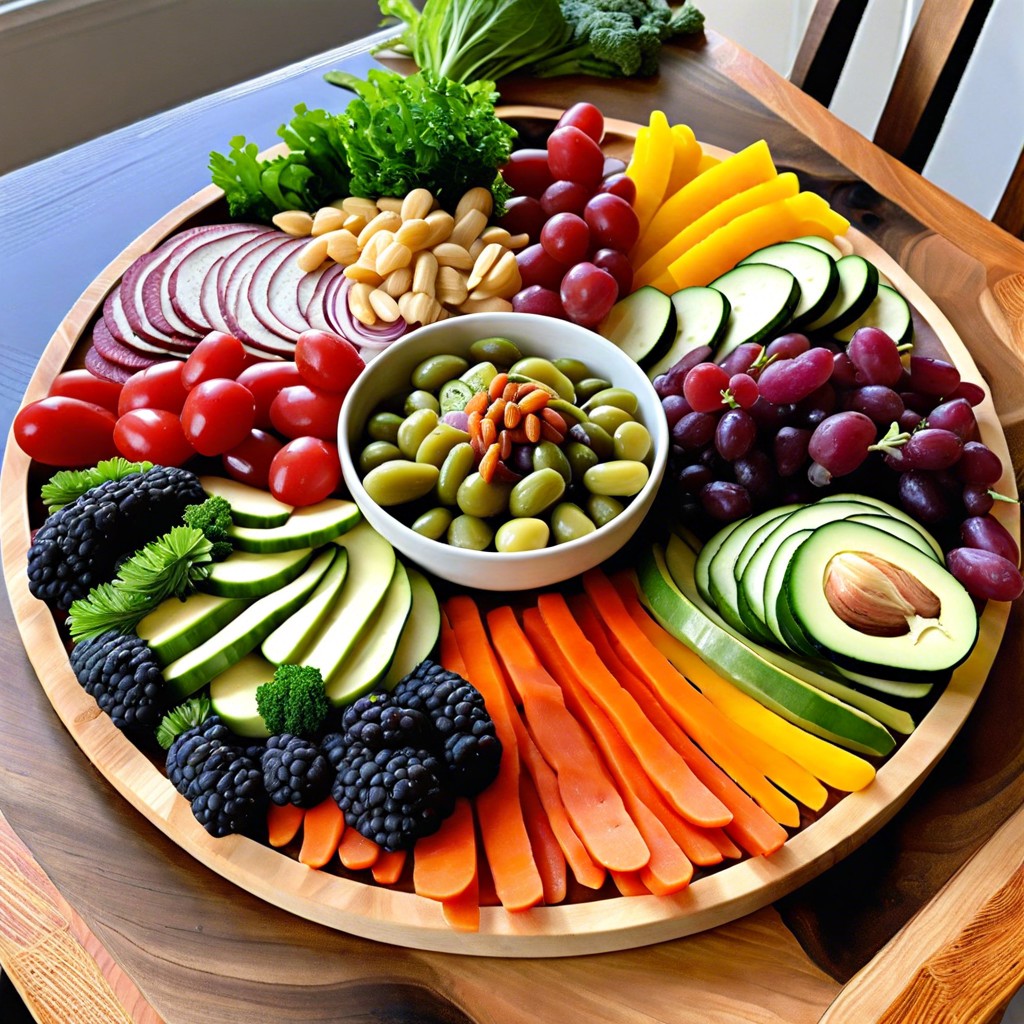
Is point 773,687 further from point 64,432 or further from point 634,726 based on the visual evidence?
point 64,432

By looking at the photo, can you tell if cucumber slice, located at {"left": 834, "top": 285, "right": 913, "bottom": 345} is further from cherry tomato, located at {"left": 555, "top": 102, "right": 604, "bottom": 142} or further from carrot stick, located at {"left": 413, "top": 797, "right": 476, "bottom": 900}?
carrot stick, located at {"left": 413, "top": 797, "right": 476, "bottom": 900}

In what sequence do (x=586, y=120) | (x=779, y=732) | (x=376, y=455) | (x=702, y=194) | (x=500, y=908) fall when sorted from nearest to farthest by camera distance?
(x=500, y=908) < (x=779, y=732) < (x=376, y=455) < (x=702, y=194) < (x=586, y=120)

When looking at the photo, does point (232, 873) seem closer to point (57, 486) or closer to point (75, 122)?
point (57, 486)

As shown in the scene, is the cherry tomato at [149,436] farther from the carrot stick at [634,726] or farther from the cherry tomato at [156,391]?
the carrot stick at [634,726]

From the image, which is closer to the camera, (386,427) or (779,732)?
(779,732)

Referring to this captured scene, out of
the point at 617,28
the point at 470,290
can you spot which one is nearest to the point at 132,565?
the point at 470,290

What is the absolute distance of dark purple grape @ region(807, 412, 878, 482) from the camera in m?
1.27

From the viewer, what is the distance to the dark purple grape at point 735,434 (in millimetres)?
1312

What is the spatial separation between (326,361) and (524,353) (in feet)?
1.02

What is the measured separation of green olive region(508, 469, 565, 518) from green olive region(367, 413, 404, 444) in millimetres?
228

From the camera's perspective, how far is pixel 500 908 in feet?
3.41

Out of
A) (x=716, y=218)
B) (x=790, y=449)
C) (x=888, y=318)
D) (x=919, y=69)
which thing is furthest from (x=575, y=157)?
(x=919, y=69)

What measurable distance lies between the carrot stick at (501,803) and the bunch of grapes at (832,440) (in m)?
0.37

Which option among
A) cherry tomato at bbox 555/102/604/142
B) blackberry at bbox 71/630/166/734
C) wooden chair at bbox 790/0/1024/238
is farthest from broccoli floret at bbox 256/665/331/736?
wooden chair at bbox 790/0/1024/238
